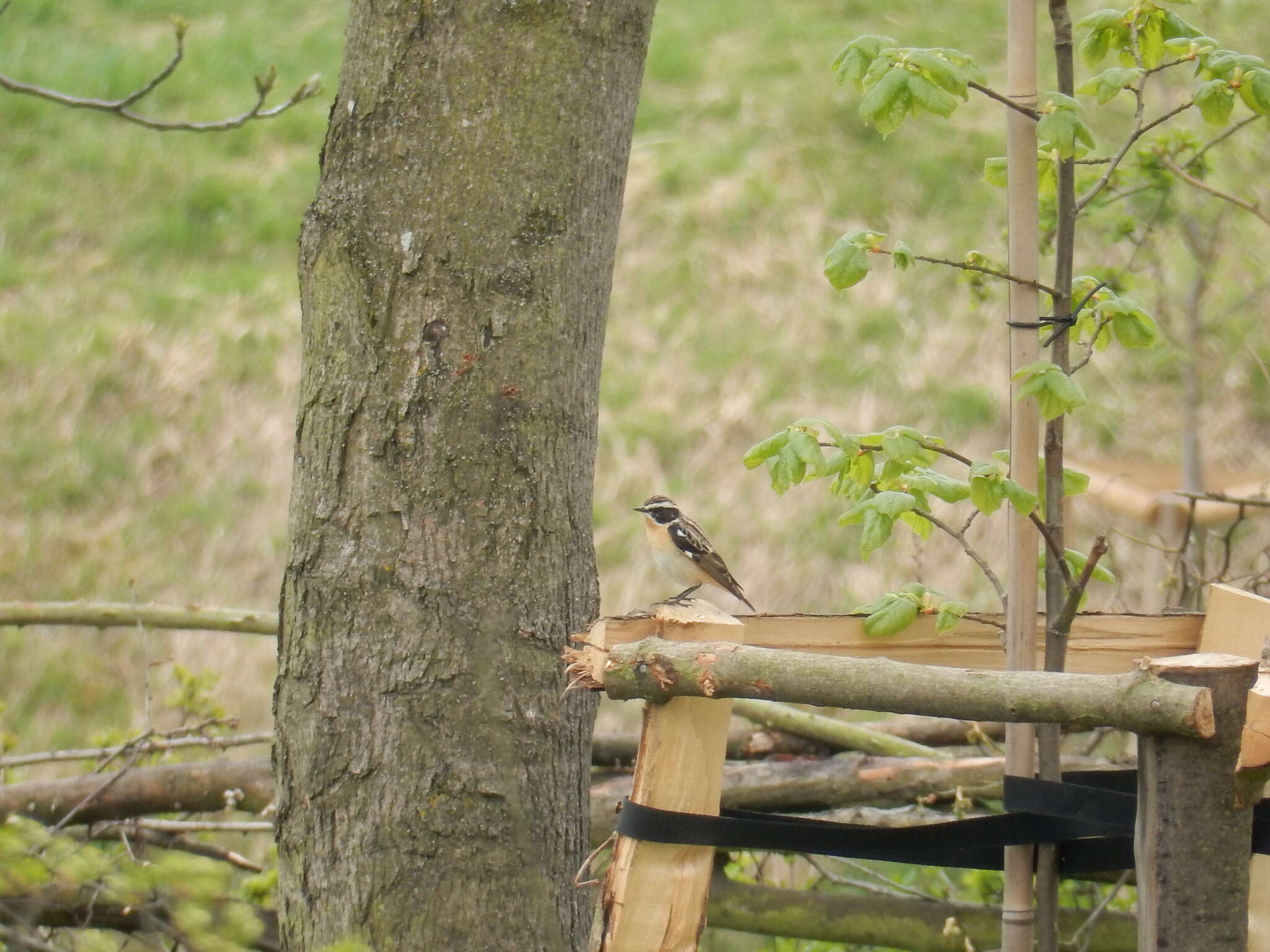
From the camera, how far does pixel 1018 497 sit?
246 centimetres

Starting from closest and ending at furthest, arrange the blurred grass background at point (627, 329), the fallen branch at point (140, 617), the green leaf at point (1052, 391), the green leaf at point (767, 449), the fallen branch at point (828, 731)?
the green leaf at point (1052, 391)
the green leaf at point (767, 449)
the fallen branch at point (828, 731)
the fallen branch at point (140, 617)
the blurred grass background at point (627, 329)

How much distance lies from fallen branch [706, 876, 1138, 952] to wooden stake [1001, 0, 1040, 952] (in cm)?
124

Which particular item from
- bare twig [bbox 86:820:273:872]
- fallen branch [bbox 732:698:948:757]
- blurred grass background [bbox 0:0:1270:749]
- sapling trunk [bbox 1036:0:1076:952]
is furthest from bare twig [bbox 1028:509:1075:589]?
blurred grass background [bbox 0:0:1270:749]

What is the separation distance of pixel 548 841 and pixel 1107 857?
1130mm

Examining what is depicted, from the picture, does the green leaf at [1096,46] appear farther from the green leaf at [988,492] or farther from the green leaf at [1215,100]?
the green leaf at [988,492]

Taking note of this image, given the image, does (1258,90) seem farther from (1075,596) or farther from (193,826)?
(193,826)

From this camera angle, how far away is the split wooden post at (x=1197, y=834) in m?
1.98

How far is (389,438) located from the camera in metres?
2.64

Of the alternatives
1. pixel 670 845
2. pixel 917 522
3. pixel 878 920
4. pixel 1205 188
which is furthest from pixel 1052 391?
pixel 878 920

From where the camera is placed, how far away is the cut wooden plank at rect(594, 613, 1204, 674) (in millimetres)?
2510

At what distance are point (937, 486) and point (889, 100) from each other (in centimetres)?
76

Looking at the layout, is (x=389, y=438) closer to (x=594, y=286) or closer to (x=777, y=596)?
(x=594, y=286)

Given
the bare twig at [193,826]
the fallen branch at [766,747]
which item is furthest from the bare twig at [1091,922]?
the bare twig at [193,826]

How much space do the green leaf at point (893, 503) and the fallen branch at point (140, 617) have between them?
283 cm
